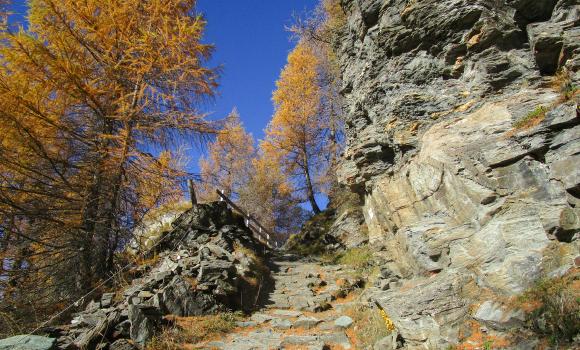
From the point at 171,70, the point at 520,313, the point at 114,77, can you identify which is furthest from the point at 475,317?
the point at 114,77

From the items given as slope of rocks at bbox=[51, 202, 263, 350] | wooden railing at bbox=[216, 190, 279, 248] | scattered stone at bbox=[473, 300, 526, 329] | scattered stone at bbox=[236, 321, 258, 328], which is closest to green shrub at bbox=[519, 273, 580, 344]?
scattered stone at bbox=[473, 300, 526, 329]

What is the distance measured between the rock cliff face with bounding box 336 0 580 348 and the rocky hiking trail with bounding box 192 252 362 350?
4.78 feet

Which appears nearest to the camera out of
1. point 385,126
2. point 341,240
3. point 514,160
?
point 514,160

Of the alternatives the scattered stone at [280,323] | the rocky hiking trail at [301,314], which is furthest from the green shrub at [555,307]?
the scattered stone at [280,323]

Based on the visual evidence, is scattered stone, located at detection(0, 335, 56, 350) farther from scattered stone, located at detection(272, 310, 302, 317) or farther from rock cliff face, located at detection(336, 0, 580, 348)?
Answer: rock cliff face, located at detection(336, 0, 580, 348)

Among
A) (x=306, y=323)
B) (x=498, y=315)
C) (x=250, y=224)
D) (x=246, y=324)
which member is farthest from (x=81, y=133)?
(x=250, y=224)

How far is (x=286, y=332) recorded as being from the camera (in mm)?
7613

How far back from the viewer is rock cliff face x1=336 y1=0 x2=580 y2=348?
16.3 feet

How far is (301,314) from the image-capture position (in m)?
8.64

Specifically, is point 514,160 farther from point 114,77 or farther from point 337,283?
point 114,77

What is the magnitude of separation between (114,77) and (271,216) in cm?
1730

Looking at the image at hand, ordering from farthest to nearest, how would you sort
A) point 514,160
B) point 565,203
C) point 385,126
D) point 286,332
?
1. point 385,126
2. point 286,332
3. point 514,160
4. point 565,203

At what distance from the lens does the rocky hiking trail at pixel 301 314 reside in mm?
6898

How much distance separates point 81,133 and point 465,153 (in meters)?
7.89
